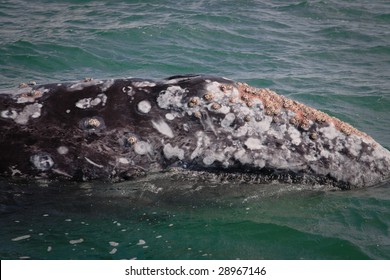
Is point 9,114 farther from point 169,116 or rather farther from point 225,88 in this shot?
point 225,88

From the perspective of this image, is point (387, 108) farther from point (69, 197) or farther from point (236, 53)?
point (69, 197)

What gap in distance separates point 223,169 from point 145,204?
1.05 meters

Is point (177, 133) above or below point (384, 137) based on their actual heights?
above

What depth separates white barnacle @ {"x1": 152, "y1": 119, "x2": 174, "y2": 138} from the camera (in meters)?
6.19

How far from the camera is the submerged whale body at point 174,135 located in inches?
237

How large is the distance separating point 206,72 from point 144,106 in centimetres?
828

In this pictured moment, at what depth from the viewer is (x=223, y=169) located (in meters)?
6.29

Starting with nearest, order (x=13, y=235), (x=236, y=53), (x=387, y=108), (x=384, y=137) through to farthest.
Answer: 1. (x=13, y=235)
2. (x=384, y=137)
3. (x=387, y=108)
4. (x=236, y=53)

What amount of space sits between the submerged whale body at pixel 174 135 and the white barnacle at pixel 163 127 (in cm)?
1

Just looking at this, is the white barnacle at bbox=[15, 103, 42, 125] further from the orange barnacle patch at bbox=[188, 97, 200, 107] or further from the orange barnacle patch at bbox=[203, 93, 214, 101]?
the orange barnacle patch at bbox=[203, 93, 214, 101]

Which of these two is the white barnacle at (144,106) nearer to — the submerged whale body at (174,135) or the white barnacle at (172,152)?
the submerged whale body at (174,135)

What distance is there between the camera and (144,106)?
245 inches

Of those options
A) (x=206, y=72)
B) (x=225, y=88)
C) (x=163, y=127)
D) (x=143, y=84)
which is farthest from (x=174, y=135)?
(x=206, y=72)

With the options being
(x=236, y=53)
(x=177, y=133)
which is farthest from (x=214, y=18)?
(x=177, y=133)
